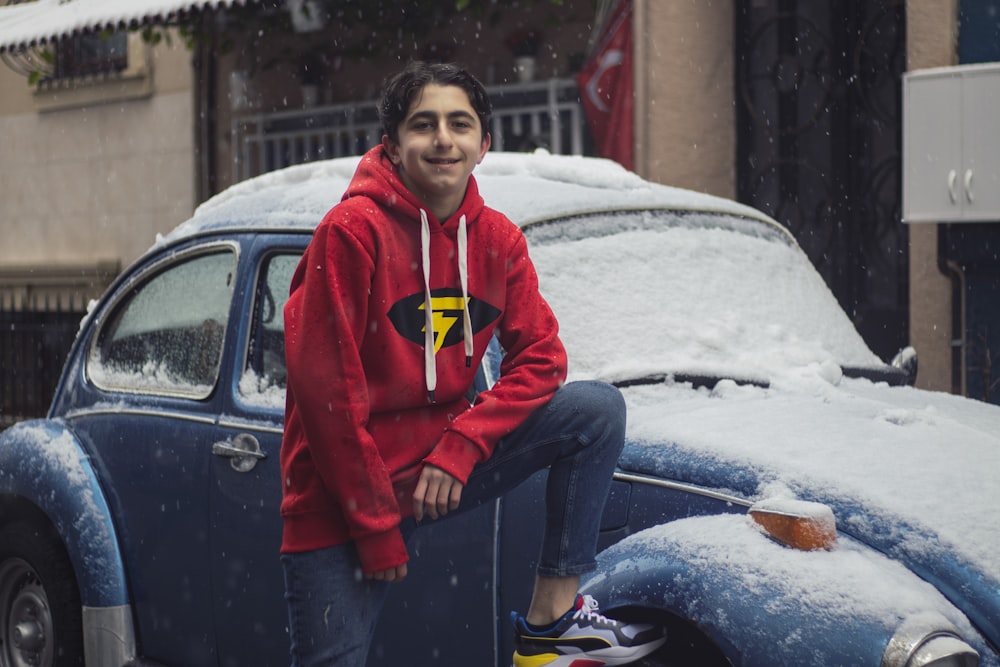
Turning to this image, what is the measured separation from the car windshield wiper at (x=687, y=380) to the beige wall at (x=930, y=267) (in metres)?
4.97

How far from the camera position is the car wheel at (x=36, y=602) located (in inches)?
165

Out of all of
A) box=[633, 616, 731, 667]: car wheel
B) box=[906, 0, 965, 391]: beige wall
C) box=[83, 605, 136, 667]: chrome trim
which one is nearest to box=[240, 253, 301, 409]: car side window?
box=[83, 605, 136, 667]: chrome trim

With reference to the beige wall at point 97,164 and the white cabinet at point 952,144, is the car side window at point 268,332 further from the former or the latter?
the beige wall at point 97,164

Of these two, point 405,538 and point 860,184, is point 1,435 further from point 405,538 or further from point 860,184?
point 860,184

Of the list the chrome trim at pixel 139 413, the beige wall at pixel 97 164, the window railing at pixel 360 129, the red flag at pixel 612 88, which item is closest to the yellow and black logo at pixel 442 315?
the chrome trim at pixel 139 413

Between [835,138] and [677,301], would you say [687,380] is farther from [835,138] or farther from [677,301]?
[835,138]

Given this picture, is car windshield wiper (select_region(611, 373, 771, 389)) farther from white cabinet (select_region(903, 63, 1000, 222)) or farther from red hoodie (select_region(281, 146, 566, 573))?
white cabinet (select_region(903, 63, 1000, 222))

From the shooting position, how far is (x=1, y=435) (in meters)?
4.51

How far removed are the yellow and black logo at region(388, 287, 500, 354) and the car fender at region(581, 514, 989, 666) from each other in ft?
1.97

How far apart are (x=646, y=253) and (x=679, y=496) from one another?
998 mm

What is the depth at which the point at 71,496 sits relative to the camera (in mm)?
4113

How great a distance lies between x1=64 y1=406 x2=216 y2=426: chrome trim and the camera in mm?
3866

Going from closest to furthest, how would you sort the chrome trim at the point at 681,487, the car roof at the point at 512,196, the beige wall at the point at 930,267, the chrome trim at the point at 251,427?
the chrome trim at the point at 681,487 → the chrome trim at the point at 251,427 → the car roof at the point at 512,196 → the beige wall at the point at 930,267

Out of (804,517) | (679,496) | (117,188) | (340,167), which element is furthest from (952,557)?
(117,188)
